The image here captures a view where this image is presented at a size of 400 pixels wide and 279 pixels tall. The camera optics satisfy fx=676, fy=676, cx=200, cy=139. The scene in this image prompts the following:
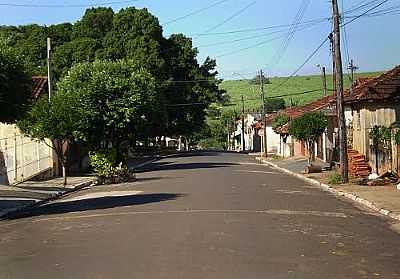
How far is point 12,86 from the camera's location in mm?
18203

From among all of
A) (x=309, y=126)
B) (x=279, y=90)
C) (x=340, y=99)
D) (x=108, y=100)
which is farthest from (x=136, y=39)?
(x=279, y=90)

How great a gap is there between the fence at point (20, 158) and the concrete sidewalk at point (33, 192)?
1.27 m

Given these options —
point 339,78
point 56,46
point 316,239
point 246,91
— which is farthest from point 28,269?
point 246,91

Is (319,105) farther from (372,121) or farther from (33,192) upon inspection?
(33,192)

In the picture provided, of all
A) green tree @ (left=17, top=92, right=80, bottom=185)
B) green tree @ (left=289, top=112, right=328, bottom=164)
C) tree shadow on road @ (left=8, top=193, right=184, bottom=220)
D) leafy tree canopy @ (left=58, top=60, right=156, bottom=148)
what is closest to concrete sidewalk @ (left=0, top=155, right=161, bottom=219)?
tree shadow on road @ (left=8, top=193, right=184, bottom=220)

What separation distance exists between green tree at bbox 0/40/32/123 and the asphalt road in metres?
3.00

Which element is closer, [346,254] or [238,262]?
[238,262]

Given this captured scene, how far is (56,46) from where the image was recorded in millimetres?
65000

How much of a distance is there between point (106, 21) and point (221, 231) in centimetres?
5791

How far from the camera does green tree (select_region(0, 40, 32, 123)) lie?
59.0 ft

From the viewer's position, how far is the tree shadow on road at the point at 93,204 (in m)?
19.8

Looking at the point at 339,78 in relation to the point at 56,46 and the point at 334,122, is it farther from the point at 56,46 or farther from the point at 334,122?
the point at 56,46

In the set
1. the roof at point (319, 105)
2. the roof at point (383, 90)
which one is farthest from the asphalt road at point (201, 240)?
the roof at point (319, 105)

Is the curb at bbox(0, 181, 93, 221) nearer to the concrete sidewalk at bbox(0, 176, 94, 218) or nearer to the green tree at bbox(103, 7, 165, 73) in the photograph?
the concrete sidewalk at bbox(0, 176, 94, 218)
